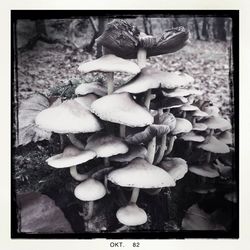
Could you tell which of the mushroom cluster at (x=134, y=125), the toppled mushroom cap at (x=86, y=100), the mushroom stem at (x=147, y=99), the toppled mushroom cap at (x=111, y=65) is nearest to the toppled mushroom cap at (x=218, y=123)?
the mushroom cluster at (x=134, y=125)

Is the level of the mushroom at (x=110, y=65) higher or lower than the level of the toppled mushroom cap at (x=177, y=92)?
higher

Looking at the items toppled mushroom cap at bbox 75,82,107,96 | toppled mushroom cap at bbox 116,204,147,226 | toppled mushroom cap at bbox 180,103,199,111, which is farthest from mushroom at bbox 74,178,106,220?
toppled mushroom cap at bbox 180,103,199,111

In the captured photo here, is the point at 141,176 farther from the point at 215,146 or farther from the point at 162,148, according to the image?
the point at 215,146

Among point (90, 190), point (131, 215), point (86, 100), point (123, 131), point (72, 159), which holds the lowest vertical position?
point (131, 215)

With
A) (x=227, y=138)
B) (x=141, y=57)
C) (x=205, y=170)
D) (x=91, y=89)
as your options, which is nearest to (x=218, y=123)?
(x=227, y=138)

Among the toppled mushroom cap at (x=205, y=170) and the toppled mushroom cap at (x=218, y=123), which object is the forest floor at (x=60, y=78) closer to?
the toppled mushroom cap at (x=218, y=123)
